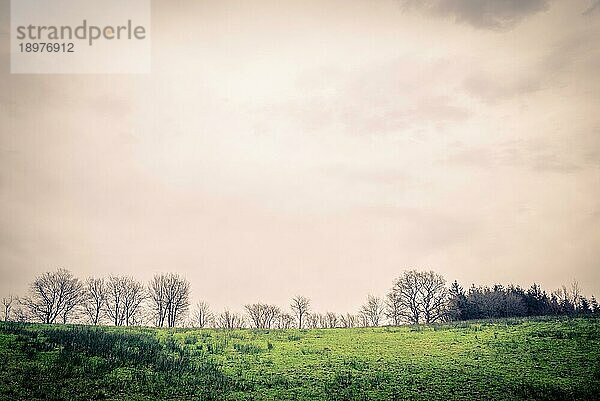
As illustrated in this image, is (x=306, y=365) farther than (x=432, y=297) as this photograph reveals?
No

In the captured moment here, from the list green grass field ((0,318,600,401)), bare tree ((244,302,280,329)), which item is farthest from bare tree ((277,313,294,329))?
green grass field ((0,318,600,401))

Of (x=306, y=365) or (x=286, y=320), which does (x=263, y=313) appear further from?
(x=306, y=365)

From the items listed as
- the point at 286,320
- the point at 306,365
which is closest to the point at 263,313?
the point at 286,320

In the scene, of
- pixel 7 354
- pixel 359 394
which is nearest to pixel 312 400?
pixel 359 394

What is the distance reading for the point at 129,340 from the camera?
134 ft

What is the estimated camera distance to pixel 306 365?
37281 millimetres

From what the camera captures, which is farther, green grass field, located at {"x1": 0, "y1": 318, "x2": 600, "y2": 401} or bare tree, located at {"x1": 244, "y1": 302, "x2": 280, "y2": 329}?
bare tree, located at {"x1": 244, "y1": 302, "x2": 280, "y2": 329}

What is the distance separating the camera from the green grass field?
1188 inches

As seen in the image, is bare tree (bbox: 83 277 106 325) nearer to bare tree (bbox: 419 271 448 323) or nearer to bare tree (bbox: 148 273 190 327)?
bare tree (bbox: 148 273 190 327)

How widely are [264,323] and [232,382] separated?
70816mm

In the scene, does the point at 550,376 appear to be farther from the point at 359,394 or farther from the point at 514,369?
the point at 359,394

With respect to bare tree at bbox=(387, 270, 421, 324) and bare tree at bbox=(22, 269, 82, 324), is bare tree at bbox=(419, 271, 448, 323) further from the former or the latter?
bare tree at bbox=(22, 269, 82, 324)

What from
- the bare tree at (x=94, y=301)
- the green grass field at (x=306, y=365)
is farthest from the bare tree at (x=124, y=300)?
the green grass field at (x=306, y=365)

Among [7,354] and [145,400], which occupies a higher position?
[7,354]
